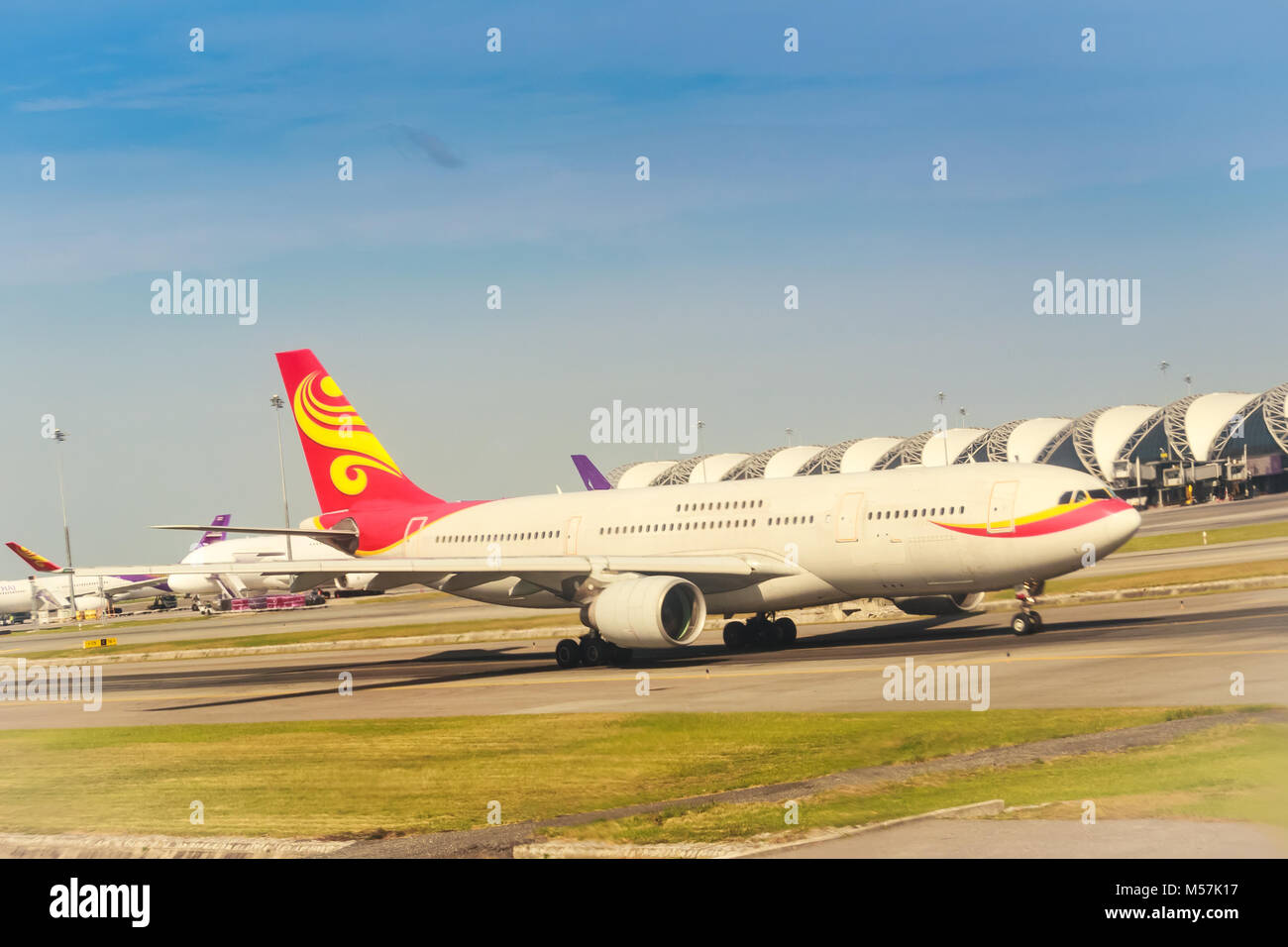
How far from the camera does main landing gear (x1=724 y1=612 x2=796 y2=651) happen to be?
36125 mm

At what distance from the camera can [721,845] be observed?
10922mm

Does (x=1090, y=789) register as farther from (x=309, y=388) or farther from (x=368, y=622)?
(x=368, y=622)

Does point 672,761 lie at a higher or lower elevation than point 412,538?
lower

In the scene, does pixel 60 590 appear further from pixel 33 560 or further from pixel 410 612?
pixel 410 612

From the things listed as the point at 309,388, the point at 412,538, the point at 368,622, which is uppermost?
the point at 309,388

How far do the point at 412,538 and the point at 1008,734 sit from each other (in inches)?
1149

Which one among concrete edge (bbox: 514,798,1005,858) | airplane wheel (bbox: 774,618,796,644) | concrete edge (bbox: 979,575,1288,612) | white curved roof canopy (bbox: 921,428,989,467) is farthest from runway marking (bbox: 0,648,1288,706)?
white curved roof canopy (bbox: 921,428,989,467)

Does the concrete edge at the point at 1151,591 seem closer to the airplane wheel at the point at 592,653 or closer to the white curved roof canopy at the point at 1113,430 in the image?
the airplane wheel at the point at 592,653

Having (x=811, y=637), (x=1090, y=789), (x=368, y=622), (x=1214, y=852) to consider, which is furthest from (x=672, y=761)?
(x=368, y=622)

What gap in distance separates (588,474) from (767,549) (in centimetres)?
3539

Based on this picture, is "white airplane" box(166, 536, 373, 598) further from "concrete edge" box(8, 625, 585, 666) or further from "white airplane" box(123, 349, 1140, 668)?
"white airplane" box(123, 349, 1140, 668)
